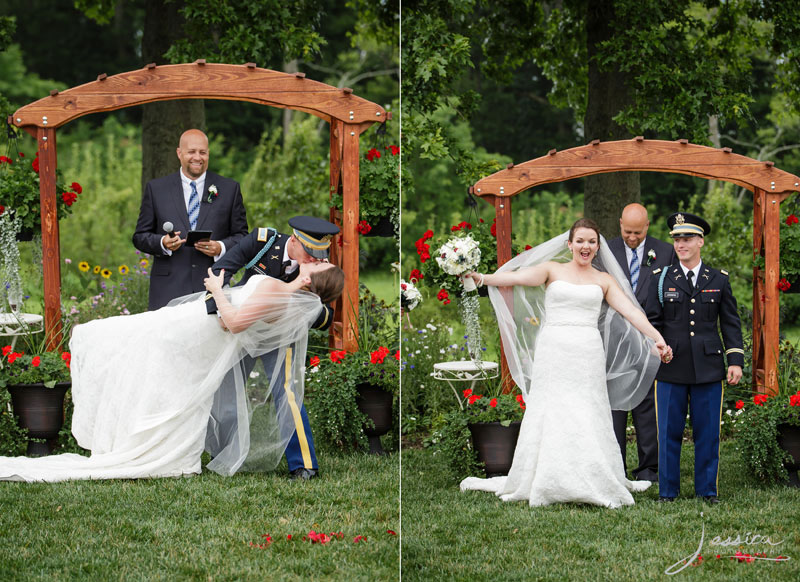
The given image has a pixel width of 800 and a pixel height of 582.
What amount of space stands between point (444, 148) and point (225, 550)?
5106 mm

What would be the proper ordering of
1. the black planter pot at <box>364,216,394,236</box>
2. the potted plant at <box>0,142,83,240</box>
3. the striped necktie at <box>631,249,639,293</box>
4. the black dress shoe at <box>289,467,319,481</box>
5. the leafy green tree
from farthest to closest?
1. the leafy green tree
2. the black planter pot at <box>364,216,394,236</box>
3. the potted plant at <box>0,142,83,240</box>
4. the striped necktie at <box>631,249,639,293</box>
5. the black dress shoe at <box>289,467,319,481</box>

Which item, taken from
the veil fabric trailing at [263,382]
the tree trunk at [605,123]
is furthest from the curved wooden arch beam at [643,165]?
the tree trunk at [605,123]

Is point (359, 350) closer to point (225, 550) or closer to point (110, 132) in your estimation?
point (225, 550)

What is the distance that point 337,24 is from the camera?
66.5ft

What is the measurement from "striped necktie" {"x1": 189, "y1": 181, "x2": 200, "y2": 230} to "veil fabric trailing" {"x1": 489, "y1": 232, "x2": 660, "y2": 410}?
2144mm

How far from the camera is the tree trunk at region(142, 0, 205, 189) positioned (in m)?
10.1

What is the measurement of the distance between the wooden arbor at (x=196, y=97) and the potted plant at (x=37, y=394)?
1.29 ft

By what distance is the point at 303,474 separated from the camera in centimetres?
575

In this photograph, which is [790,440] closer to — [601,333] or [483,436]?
[601,333]

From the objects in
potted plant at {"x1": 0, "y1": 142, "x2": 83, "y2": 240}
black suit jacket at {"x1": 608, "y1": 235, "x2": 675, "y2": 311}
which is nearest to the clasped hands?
potted plant at {"x1": 0, "y1": 142, "x2": 83, "y2": 240}

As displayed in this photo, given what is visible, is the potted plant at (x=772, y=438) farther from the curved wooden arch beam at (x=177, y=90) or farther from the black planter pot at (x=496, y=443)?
the curved wooden arch beam at (x=177, y=90)

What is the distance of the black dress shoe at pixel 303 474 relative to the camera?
18.8 feet

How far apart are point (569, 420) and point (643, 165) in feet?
6.72

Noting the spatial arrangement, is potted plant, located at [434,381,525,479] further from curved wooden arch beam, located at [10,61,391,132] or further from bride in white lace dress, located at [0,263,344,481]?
curved wooden arch beam, located at [10,61,391,132]
